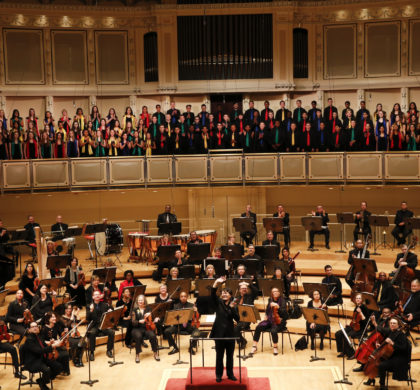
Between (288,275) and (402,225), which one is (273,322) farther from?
(402,225)

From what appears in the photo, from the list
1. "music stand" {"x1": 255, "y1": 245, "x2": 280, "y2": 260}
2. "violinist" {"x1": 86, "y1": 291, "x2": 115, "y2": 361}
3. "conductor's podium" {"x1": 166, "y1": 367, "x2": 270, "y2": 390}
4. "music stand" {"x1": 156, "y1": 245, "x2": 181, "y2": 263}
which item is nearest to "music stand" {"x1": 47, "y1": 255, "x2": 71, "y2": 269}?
"violinist" {"x1": 86, "y1": 291, "x2": 115, "y2": 361}

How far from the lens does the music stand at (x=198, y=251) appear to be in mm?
12758

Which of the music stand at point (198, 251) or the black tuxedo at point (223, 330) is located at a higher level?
the music stand at point (198, 251)

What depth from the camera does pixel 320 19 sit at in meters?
17.7

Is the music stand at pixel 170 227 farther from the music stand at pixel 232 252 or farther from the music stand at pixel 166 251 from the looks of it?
the music stand at pixel 232 252

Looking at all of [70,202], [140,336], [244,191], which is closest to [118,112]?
[70,202]

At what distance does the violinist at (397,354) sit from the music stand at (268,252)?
3.95m

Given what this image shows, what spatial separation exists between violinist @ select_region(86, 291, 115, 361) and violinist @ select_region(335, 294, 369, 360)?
3.61 m

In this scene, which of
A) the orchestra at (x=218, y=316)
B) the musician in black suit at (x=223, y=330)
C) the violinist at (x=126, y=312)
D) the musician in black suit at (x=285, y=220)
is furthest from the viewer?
the musician in black suit at (x=285, y=220)

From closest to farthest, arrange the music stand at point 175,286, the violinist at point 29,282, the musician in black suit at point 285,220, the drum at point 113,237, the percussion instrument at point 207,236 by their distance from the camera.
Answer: the music stand at point 175,286
the violinist at point 29,282
the percussion instrument at point 207,236
the drum at point 113,237
the musician in black suit at point 285,220

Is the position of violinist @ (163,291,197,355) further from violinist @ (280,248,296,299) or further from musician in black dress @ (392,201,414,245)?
musician in black dress @ (392,201,414,245)

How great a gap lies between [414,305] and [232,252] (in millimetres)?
3773

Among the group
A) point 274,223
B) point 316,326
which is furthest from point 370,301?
point 274,223

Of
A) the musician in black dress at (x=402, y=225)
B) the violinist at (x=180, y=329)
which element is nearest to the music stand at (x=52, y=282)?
the violinist at (x=180, y=329)
